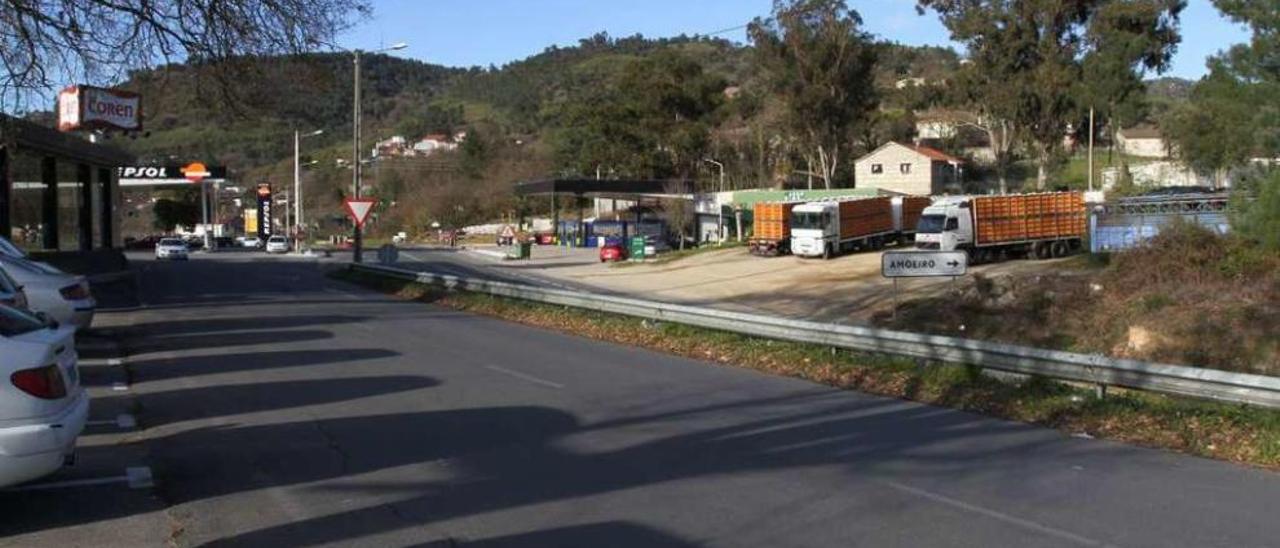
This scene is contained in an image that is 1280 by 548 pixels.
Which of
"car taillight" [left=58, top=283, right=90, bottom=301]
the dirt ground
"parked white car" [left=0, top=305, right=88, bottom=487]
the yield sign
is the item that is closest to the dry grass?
the dirt ground

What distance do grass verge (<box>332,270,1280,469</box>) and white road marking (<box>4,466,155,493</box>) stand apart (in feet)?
26.4

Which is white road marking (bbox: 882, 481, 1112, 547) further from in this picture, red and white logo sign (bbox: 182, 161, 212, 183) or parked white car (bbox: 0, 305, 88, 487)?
red and white logo sign (bbox: 182, 161, 212, 183)

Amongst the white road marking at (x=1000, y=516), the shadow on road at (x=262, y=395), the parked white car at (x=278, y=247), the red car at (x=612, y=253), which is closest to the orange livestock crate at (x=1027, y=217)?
the red car at (x=612, y=253)

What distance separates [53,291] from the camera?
56.1 feet

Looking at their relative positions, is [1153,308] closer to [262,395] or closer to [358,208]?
[262,395]

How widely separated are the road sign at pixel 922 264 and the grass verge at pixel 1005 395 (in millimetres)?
1629

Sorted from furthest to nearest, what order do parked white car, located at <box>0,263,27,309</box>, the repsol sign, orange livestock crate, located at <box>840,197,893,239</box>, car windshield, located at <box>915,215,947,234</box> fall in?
1. the repsol sign
2. orange livestock crate, located at <box>840,197,893,239</box>
3. car windshield, located at <box>915,215,947,234</box>
4. parked white car, located at <box>0,263,27,309</box>

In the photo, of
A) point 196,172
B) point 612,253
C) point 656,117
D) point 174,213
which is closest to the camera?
point 612,253

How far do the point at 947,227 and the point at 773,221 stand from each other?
13.1m

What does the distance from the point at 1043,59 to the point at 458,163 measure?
9676cm

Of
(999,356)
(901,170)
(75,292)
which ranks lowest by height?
(999,356)

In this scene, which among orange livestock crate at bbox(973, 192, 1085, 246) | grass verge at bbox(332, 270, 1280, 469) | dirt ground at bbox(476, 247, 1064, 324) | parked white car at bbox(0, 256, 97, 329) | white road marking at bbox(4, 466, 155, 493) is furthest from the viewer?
orange livestock crate at bbox(973, 192, 1085, 246)

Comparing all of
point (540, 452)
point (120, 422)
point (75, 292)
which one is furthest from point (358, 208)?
point (540, 452)

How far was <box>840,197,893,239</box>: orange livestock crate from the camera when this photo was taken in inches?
2146
